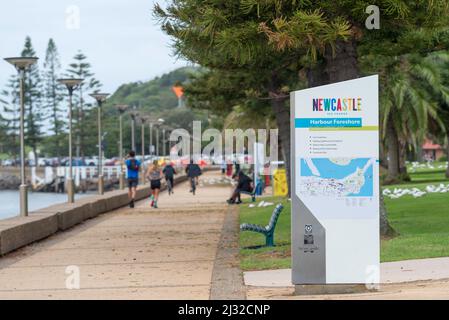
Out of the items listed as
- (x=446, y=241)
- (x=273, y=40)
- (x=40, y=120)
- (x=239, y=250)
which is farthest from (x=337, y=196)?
(x=40, y=120)

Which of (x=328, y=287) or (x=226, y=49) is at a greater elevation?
(x=226, y=49)

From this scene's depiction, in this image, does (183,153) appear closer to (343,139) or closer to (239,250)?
(239,250)

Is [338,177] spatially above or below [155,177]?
above

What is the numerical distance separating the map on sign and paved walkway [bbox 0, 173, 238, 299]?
1.84m

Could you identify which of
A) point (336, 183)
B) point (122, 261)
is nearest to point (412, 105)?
point (122, 261)

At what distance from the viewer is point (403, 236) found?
15695 millimetres

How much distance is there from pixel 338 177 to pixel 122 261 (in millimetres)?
5650

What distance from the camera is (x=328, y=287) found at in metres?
11.0

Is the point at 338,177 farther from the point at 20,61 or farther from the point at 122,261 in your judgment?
the point at 20,61

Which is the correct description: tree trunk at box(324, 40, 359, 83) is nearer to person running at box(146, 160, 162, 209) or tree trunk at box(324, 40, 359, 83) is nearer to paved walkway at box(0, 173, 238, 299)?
paved walkway at box(0, 173, 238, 299)

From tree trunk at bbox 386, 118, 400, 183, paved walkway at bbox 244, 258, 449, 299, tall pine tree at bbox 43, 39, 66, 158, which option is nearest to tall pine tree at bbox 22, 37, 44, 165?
tall pine tree at bbox 43, 39, 66, 158

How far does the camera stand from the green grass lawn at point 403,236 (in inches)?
538
